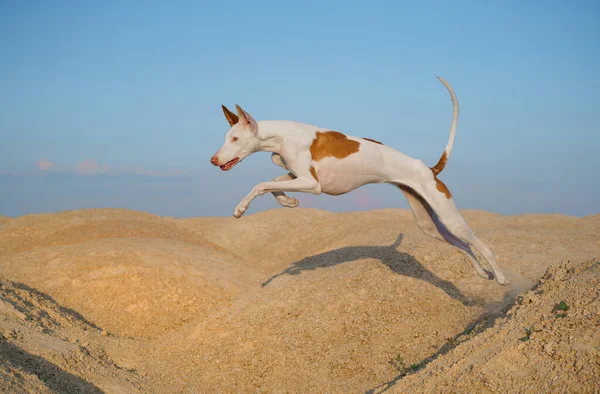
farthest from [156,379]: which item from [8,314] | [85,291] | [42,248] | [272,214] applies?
[272,214]

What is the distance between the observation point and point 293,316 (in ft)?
27.3

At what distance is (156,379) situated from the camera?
7426 mm

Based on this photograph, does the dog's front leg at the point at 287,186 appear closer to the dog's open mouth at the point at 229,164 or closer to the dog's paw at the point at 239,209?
the dog's paw at the point at 239,209

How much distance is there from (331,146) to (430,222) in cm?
191

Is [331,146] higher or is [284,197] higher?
[331,146]

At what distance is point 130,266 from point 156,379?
4.37 metres

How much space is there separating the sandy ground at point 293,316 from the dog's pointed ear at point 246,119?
3107mm

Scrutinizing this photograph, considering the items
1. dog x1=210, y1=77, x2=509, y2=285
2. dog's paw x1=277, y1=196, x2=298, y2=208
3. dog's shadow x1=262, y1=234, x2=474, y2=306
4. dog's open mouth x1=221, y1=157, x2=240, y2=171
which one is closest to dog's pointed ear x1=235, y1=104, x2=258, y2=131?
dog x1=210, y1=77, x2=509, y2=285

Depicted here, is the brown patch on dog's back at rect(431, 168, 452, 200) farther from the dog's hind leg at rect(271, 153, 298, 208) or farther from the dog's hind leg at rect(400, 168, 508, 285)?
the dog's hind leg at rect(271, 153, 298, 208)

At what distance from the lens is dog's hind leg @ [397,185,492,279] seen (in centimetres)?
759

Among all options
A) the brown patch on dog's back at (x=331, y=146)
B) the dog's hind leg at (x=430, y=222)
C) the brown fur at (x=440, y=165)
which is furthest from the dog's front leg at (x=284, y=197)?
the brown fur at (x=440, y=165)

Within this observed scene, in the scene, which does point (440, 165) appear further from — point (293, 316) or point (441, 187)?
point (293, 316)

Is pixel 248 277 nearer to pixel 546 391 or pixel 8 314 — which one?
pixel 8 314

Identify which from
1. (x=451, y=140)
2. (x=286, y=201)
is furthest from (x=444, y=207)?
(x=286, y=201)
